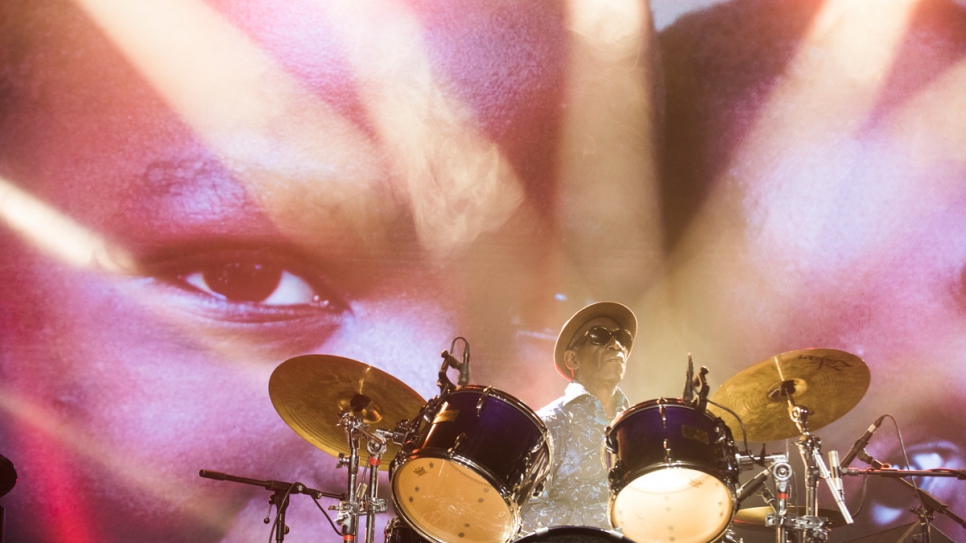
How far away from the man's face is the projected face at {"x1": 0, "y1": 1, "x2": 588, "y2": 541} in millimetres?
963

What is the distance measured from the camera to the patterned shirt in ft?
11.0

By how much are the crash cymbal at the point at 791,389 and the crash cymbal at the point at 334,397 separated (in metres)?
1.52

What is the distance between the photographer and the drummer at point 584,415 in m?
3.38

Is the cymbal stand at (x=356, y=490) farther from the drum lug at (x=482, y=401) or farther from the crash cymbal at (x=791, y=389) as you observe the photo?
the crash cymbal at (x=791, y=389)

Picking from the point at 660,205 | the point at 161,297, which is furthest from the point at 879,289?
the point at 161,297

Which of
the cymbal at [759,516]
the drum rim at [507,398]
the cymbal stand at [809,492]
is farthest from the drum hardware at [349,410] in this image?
the cymbal at [759,516]

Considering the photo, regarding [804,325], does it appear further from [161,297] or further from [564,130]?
[161,297]

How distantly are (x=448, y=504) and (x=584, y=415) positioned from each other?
105 cm

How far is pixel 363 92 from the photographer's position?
4.91 metres

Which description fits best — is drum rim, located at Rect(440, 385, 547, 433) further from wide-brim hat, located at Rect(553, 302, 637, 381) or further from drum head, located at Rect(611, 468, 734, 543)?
wide-brim hat, located at Rect(553, 302, 637, 381)

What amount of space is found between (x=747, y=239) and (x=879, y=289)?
100 centimetres

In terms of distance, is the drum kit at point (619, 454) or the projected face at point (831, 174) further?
the projected face at point (831, 174)

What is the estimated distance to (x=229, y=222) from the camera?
4.79 m

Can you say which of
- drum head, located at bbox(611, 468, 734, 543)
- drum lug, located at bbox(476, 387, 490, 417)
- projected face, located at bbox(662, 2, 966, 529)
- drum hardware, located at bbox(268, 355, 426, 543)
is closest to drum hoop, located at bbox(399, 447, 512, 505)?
drum lug, located at bbox(476, 387, 490, 417)
